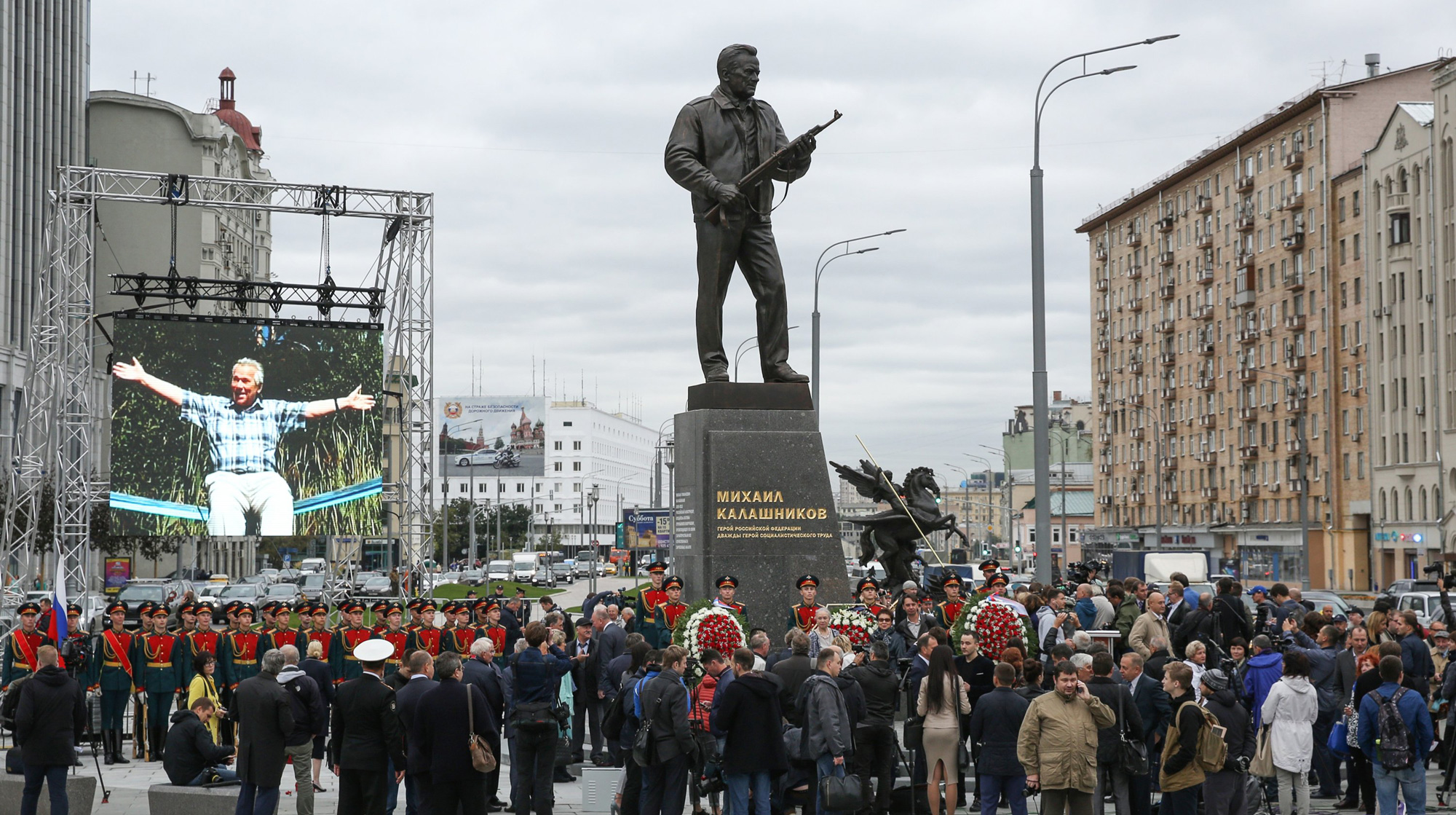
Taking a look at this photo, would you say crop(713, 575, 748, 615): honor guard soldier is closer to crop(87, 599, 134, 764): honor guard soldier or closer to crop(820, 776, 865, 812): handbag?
crop(820, 776, 865, 812): handbag

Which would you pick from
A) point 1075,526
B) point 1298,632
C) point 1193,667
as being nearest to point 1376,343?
point 1298,632

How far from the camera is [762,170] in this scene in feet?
51.3

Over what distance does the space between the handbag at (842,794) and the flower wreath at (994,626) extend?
3.28 m

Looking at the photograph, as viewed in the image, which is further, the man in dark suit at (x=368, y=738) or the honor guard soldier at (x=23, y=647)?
the honor guard soldier at (x=23, y=647)

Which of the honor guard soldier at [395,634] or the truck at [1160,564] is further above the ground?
the honor guard soldier at [395,634]

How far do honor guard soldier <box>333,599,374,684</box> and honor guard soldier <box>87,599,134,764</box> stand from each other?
2.19m

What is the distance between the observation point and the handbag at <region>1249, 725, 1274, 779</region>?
12.4m

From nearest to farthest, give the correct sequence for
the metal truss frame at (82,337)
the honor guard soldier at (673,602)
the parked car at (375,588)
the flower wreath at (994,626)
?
the flower wreath at (994,626), the honor guard soldier at (673,602), the metal truss frame at (82,337), the parked car at (375,588)

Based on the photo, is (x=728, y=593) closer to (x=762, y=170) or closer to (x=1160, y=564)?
(x=762, y=170)

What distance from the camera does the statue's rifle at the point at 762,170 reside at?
1530 cm

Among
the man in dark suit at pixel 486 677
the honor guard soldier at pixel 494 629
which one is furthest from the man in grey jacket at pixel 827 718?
the honor guard soldier at pixel 494 629

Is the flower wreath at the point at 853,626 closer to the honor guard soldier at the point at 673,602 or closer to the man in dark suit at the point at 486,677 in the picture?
the honor guard soldier at the point at 673,602

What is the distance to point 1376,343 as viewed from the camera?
62.9 m

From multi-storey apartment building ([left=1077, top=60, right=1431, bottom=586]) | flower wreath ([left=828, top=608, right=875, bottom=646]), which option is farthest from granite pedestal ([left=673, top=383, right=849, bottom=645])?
multi-storey apartment building ([left=1077, top=60, right=1431, bottom=586])
